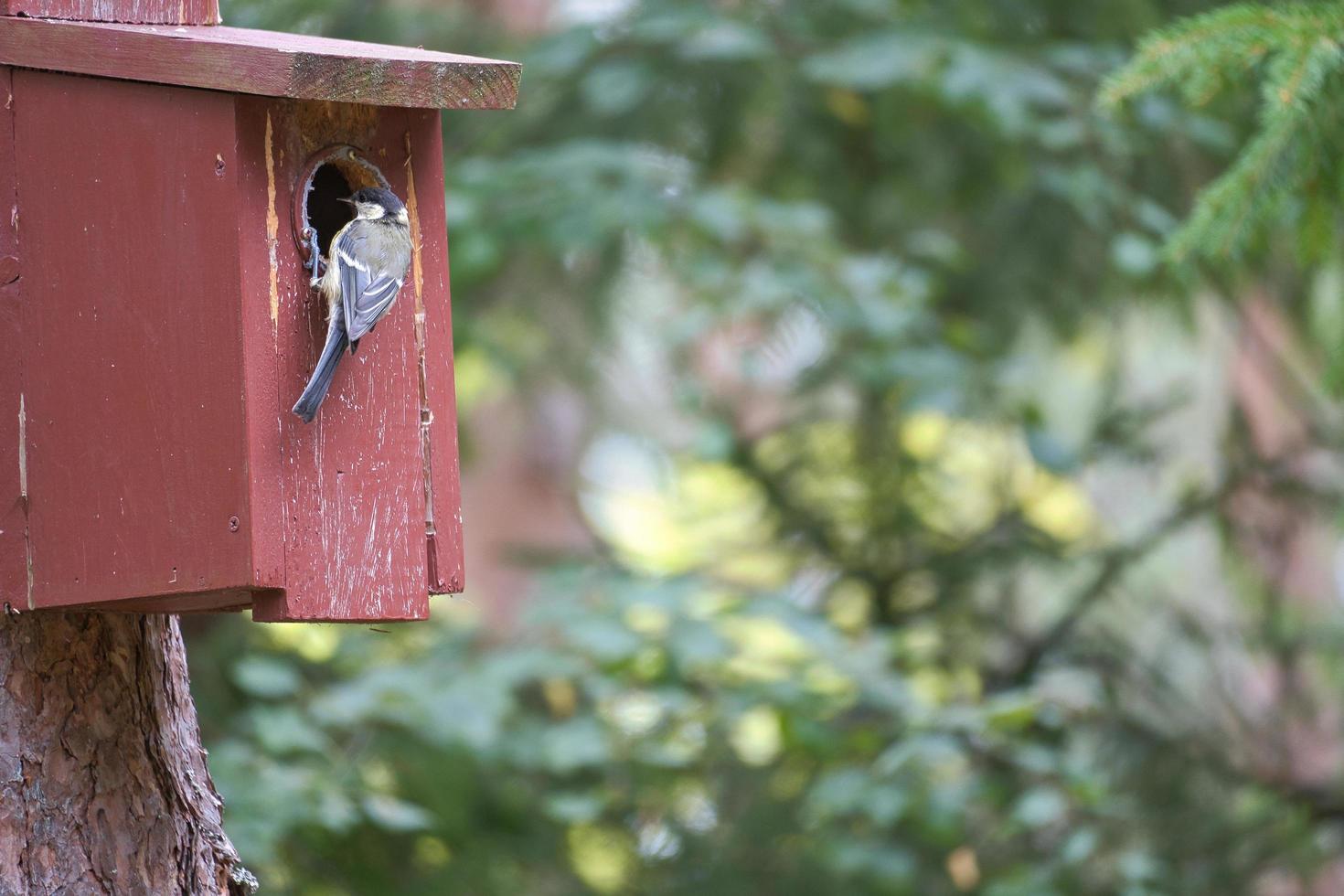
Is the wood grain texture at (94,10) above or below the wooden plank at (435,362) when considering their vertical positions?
above

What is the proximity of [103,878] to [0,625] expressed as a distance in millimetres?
384

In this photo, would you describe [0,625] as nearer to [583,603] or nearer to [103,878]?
[103,878]

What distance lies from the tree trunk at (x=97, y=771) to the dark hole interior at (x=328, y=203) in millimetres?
703

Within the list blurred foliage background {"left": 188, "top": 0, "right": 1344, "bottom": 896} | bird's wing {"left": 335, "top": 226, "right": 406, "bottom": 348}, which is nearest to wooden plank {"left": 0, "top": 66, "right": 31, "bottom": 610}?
bird's wing {"left": 335, "top": 226, "right": 406, "bottom": 348}

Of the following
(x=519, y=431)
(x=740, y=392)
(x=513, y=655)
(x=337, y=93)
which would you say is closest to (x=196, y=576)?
(x=337, y=93)

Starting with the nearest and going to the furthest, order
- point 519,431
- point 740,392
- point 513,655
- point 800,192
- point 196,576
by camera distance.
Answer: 1. point 196,576
2. point 513,655
3. point 800,192
4. point 740,392
5. point 519,431

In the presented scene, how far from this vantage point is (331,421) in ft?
7.16

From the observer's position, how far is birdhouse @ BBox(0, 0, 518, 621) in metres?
2.07

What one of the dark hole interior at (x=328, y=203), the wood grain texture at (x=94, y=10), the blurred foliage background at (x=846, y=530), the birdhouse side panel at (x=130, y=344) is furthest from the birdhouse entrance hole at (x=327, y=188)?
the blurred foliage background at (x=846, y=530)

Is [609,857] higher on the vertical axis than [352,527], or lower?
lower

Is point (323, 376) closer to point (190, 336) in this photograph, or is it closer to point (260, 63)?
point (190, 336)

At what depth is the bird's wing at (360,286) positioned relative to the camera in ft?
6.87

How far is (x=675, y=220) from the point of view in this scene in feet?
15.5

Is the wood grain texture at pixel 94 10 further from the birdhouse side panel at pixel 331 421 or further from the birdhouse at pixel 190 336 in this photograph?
the birdhouse side panel at pixel 331 421
